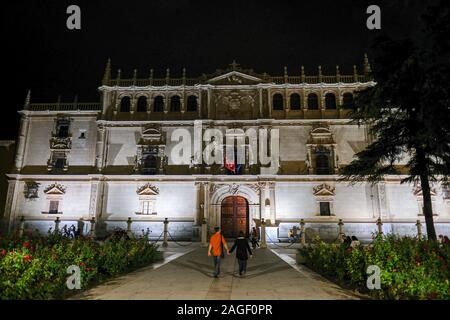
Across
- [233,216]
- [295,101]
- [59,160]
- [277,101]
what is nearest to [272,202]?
[233,216]

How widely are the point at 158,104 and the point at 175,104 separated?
6.06 ft

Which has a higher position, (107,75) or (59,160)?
(107,75)

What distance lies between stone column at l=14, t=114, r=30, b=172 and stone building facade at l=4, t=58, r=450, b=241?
10 centimetres

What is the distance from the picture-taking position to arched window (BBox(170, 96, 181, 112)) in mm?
33656

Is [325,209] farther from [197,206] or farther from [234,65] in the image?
[234,65]

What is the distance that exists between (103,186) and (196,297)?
2523cm

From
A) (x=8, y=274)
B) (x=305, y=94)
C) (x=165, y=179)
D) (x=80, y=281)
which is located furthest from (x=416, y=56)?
(x=165, y=179)

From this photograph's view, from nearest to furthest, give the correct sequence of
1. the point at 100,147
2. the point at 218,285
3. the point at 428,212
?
the point at 218,285 → the point at 428,212 → the point at 100,147

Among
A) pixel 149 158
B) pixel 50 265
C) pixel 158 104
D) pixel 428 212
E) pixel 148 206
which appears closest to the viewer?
pixel 50 265

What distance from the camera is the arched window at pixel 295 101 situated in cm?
3322

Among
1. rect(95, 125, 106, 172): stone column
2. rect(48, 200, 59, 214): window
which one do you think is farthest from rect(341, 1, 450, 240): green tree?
rect(48, 200, 59, 214): window

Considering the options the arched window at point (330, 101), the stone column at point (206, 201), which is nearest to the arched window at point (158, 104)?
the stone column at point (206, 201)

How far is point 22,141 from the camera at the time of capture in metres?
33.1

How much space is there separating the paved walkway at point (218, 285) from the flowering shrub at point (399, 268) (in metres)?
0.64
